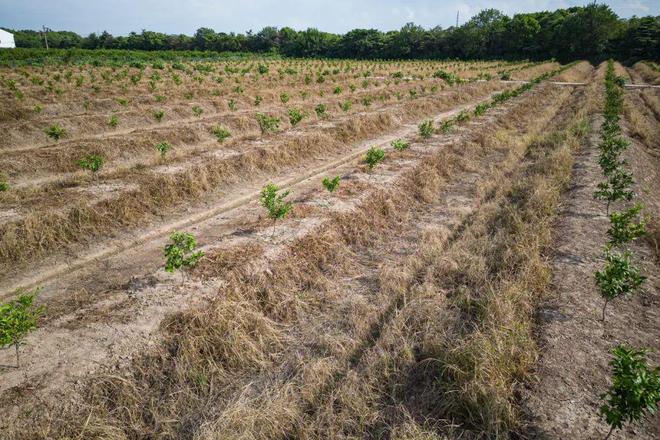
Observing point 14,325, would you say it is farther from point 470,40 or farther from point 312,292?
point 470,40

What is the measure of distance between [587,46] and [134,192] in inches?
3433

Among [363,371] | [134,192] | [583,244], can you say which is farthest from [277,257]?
[583,244]

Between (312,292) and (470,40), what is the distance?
3401 inches

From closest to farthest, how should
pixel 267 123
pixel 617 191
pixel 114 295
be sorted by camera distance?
pixel 114 295 → pixel 617 191 → pixel 267 123

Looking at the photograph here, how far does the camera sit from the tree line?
2663 inches

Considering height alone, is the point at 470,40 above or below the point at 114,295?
above

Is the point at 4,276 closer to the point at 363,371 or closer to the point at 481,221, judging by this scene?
the point at 363,371

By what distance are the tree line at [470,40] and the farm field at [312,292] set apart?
72.8m

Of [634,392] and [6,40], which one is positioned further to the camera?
[6,40]

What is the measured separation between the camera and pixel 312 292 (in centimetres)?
673

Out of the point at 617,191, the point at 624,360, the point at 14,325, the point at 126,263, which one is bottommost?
the point at 126,263

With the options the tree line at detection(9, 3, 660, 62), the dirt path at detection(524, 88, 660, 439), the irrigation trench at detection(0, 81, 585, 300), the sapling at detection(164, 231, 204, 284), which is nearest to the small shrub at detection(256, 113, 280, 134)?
the irrigation trench at detection(0, 81, 585, 300)

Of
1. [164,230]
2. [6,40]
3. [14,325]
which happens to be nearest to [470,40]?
[164,230]

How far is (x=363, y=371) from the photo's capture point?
4.73 metres
